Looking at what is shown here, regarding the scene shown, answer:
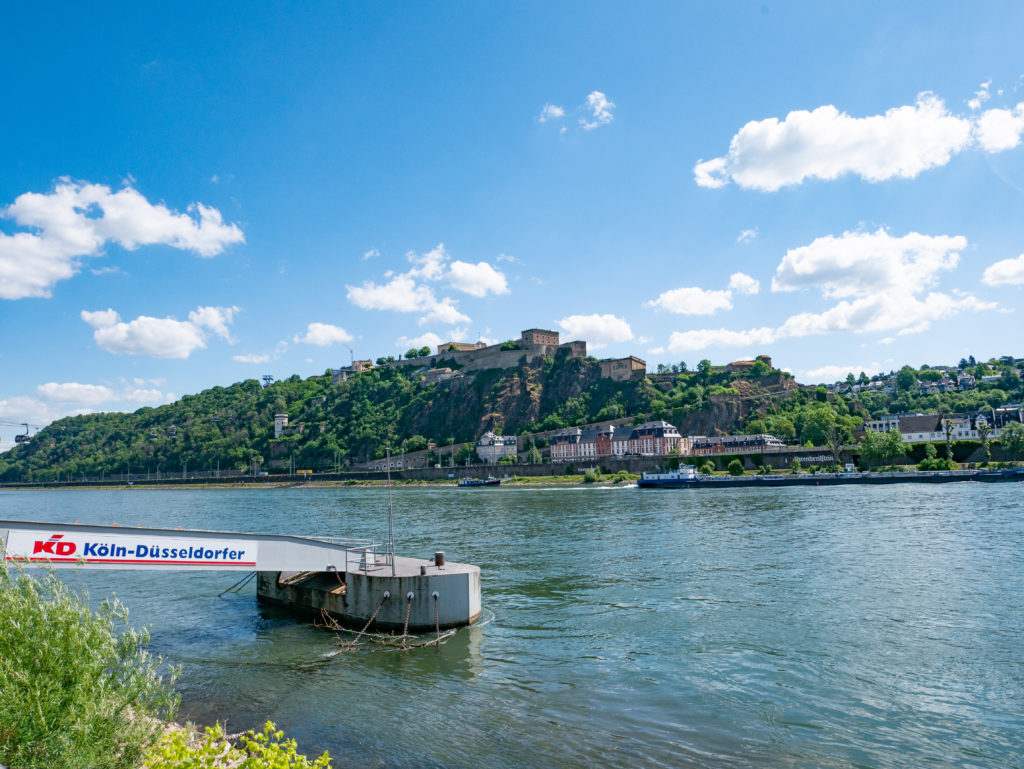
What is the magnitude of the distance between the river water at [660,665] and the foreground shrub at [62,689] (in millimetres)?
3815

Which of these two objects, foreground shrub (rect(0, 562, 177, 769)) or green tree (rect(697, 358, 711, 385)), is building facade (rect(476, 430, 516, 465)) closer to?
green tree (rect(697, 358, 711, 385))

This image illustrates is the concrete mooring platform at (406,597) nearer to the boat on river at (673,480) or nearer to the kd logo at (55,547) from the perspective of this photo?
the kd logo at (55,547)

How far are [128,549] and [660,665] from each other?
11.7 meters

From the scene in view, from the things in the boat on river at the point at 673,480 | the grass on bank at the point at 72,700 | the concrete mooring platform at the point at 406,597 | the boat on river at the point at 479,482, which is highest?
the grass on bank at the point at 72,700

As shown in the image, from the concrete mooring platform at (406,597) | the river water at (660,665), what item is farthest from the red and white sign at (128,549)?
the concrete mooring platform at (406,597)

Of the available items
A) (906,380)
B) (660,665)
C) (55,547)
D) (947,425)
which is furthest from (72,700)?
(906,380)

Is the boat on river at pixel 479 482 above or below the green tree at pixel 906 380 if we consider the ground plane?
below

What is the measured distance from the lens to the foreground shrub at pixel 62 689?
20.5ft

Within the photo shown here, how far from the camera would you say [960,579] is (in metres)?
A: 22.8

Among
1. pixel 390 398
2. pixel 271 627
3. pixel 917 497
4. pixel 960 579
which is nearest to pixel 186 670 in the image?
pixel 271 627

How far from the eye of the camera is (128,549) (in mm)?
14008

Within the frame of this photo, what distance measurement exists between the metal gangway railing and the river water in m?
2.08

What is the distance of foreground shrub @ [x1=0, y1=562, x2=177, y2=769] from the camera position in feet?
20.5

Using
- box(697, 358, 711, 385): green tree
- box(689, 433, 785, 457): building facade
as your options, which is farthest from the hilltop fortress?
box(689, 433, 785, 457): building facade
